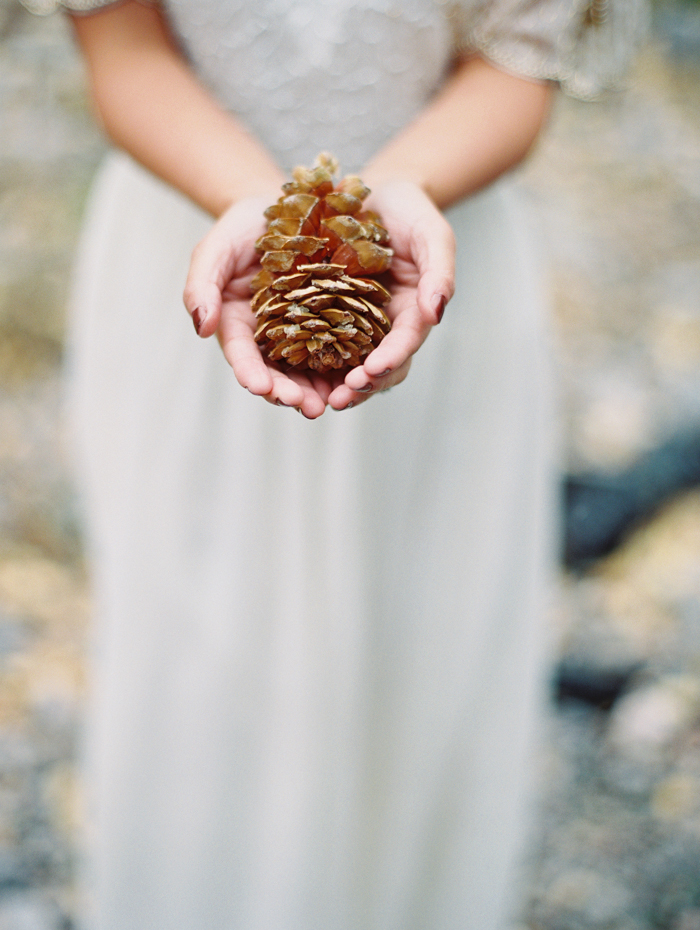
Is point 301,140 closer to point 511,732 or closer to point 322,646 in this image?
point 322,646

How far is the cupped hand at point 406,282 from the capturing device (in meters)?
0.62

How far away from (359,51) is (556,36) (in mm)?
220

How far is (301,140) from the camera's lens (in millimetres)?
931

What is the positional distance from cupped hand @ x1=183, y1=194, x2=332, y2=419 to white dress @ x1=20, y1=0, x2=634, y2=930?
0.27m

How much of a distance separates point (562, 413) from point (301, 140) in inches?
69.5

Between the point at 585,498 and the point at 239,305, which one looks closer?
the point at 239,305

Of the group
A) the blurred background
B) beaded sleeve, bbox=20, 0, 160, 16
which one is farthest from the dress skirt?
the blurred background

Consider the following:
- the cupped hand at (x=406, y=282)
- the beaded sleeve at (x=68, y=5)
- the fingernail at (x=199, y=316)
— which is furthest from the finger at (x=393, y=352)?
the beaded sleeve at (x=68, y=5)

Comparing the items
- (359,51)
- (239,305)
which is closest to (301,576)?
(239,305)

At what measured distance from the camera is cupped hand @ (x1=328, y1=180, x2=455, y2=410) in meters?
0.62

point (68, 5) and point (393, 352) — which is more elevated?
point (68, 5)

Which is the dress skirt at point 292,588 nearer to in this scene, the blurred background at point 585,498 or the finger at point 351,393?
the finger at point 351,393

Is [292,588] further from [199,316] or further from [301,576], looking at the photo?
[199,316]

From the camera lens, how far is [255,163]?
831 millimetres
